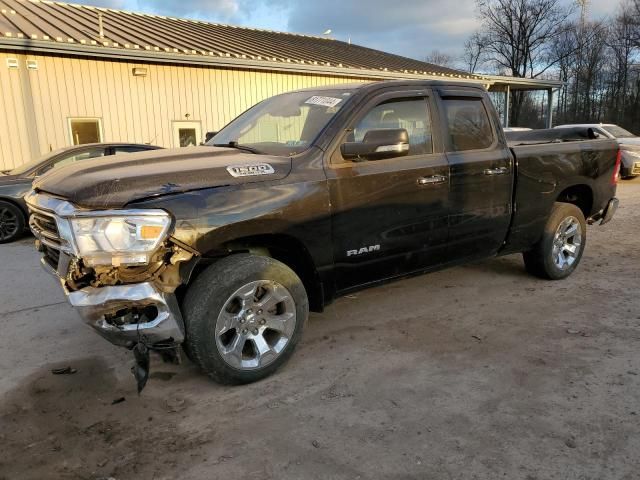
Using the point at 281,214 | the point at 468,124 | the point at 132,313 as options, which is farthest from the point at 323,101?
the point at 132,313

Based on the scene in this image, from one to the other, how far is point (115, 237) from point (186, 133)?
35.5ft

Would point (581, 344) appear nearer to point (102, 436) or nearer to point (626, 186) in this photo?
point (102, 436)

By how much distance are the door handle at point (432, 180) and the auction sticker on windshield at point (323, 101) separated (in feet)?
3.00

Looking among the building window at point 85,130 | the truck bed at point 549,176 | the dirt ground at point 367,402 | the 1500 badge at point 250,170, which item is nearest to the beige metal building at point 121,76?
the building window at point 85,130

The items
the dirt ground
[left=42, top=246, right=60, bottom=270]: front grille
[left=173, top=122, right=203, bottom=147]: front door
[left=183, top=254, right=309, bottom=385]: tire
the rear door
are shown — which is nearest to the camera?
the dirt ground

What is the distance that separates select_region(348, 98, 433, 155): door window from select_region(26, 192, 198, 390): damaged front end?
173 centimetres

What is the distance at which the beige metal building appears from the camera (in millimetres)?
10727

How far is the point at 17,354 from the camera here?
13.1ft

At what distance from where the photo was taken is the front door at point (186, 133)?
12867 millimetres

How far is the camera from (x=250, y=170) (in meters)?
3.38

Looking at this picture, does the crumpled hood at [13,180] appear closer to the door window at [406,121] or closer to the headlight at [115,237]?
the headlight at [115,237]

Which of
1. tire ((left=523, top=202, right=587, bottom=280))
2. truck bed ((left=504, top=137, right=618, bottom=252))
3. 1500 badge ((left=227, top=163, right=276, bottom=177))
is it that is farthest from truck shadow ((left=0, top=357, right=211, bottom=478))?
tire ((left=523, top=202, right=587, bottom=280))

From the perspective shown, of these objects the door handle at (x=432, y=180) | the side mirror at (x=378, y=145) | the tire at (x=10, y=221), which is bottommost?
the tire at (x=10, y=221)

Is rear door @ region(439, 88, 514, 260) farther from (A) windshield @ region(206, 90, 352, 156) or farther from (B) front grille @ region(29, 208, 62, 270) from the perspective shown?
(B) front grille @ region(29, 208, 62, 270)
